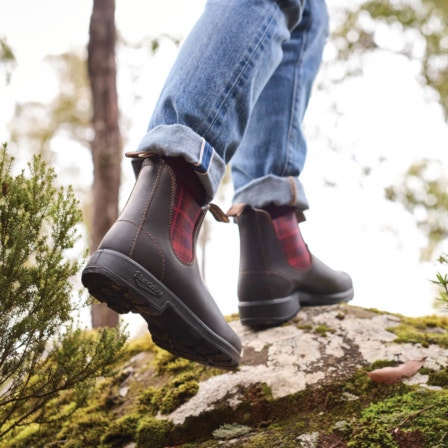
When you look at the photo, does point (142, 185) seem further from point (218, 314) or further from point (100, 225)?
point (100, 225)

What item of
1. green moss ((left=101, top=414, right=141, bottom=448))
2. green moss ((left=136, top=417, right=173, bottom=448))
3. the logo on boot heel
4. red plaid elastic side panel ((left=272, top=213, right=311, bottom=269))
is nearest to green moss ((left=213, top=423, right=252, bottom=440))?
green moss ((left=136, top=417, right=173, bottom=448))

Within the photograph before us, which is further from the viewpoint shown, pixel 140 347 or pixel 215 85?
pixel 140 347

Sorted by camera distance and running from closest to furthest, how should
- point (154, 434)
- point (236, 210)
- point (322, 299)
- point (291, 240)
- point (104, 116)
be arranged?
point (154, 434), point (236, 210), point (291, 240), point (322, 299), point (104, 116)

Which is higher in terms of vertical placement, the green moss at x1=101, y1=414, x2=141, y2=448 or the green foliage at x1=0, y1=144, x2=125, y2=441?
the green foliage at x1=0, y1=144, x2=125, y2=441

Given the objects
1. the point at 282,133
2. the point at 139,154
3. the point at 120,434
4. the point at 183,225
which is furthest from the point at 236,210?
the point at 120,434

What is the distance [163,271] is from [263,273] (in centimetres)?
80

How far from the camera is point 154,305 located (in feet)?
4.28

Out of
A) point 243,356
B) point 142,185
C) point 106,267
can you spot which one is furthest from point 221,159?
point 243,356

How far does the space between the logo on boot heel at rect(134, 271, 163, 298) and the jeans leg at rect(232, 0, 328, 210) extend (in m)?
0.90

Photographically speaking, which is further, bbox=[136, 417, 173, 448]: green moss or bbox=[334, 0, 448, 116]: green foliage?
bbox=[334, 0, 448, 116]: green foliage

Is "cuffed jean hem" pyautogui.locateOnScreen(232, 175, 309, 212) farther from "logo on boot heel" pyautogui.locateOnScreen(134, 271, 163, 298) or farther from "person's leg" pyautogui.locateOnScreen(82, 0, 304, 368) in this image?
"logo on boot heel" pyautogui.locateOnScreen(134, 271, 163, 298)

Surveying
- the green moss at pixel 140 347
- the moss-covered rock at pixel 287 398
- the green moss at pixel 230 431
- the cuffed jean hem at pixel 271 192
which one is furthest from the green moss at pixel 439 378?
the green moss at pixel 140 347

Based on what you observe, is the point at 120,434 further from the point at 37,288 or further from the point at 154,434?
the point at 37,288

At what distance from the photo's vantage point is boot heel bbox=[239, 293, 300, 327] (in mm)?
2107
